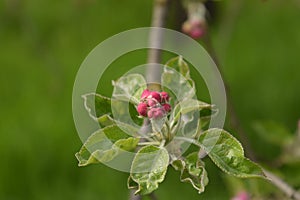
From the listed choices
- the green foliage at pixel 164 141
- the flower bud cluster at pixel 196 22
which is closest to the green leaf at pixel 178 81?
the green foliage at pixel 164 141

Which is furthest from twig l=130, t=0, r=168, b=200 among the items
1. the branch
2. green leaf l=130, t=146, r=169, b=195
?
green leaf l=130, t=146, r=169, b=195

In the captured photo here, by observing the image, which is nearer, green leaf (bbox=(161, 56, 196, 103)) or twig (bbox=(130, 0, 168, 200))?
green leaf (bbox=(161, 56, 196, 103))

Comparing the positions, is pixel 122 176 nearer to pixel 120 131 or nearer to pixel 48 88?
pixel 48 88

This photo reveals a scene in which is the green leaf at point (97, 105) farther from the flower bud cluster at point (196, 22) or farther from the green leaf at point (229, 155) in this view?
the flower bud cluster at point (196, 22)

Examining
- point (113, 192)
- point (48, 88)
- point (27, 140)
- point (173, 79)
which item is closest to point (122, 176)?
point (113, 192)

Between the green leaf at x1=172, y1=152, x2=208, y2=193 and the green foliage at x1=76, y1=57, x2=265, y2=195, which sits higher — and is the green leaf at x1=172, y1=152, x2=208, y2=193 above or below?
below

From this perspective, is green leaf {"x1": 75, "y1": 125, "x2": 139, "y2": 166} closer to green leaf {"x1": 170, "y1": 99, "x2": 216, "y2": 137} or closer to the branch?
green leaf {"x1": 170, "y1": 99, "x2": 216, "y2": 137}
